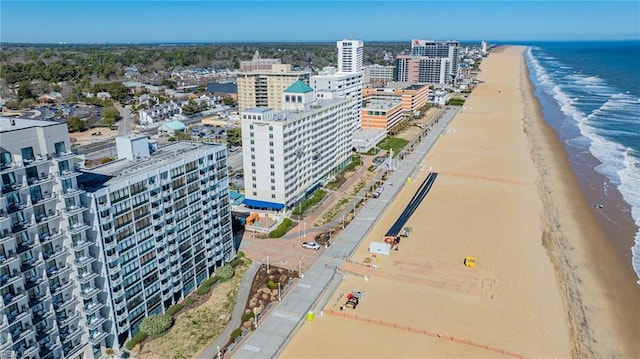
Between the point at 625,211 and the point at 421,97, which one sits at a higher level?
the point at 421,97

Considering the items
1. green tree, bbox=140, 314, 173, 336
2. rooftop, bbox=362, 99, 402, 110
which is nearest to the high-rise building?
green tree, bbox=140, 314, 173, 336

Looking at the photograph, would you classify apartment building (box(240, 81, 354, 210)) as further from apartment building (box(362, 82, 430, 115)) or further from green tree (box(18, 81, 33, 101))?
green tree (box(18, 81, 33, 101))

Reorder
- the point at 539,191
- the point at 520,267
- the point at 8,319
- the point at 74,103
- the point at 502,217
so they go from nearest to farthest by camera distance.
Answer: the point at 8,319 < the point at 520,267 < the point at 502,217 < the point at 539,191 < the point at 74,103

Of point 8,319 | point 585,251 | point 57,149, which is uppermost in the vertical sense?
point 57,149

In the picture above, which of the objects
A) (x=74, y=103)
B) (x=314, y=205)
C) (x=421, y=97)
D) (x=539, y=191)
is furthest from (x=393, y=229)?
(x=74, y=103)

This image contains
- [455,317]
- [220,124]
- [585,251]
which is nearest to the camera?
[455,317]

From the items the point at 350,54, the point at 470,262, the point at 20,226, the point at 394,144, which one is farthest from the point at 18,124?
the point at 350,54

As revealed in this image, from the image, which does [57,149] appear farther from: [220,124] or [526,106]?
[526,106]
